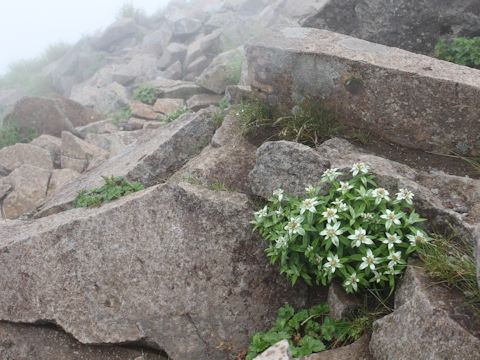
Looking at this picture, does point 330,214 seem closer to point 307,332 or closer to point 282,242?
point 282,242

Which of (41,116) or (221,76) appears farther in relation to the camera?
(41,116)

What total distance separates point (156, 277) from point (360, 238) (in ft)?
6.68

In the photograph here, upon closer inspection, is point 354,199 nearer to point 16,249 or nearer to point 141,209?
point 141,209

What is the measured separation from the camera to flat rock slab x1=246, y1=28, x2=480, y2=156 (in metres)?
3.98

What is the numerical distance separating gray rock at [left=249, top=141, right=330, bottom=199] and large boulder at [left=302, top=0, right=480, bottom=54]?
3457mm

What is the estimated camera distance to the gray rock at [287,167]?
391 centimetres

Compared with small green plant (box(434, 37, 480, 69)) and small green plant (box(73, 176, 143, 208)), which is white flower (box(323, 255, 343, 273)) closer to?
small green plant (box(73, 176, 143, 208))

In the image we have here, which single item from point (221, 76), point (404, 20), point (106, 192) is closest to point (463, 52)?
point (404, 20)

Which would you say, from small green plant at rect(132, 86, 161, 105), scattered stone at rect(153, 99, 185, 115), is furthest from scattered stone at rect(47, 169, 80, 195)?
small green plant at rect(132, 86, 161, 105)

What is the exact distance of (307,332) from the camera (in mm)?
3359

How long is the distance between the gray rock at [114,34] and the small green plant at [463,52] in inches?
771

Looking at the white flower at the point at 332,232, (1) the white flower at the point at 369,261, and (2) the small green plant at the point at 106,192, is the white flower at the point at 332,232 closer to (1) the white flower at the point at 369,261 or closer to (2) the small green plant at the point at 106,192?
(1) the white flower at the point at 369,261

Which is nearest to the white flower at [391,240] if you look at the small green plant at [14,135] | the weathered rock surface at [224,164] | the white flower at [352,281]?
the white flower at [352,281]

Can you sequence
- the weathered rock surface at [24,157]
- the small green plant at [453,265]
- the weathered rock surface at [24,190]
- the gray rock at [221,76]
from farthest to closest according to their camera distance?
the gray rock at [221,76] → the weathered rock surface at [24,157] → the weathered rock surface at [24,190] → the small green plant at [453,265]
